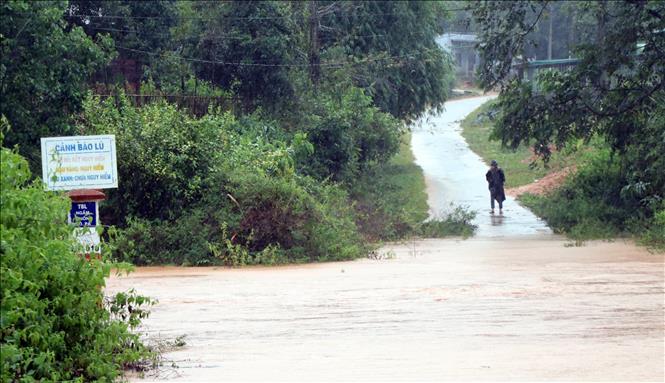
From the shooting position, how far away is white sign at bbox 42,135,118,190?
36.2ft

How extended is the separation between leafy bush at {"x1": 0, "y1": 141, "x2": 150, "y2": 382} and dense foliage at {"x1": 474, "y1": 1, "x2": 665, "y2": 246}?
61.7 feet

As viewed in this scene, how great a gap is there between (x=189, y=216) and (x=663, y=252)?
31.2 feet

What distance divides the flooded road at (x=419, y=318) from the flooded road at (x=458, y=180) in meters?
7.92

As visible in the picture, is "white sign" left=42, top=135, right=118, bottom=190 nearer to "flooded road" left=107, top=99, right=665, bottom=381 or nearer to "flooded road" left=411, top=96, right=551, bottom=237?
"flooded road" left=107, top=99, right=665, bottom=381

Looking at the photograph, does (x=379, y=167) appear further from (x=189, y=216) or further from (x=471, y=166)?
(x=189, y=216)

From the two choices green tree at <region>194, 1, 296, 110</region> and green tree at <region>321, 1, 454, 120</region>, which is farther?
green tree at <region>321, 1, 454, 120</region>

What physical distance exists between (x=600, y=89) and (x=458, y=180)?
15.4 m

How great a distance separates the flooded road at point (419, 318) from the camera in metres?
10.3

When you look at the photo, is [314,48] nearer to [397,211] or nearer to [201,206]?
[397,211]

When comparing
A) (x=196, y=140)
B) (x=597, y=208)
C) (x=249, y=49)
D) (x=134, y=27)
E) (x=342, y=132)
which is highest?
(x=134, y=27)

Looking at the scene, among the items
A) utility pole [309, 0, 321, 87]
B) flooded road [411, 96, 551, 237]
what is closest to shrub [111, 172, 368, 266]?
→ flooded road [411, 96, 551, 237]

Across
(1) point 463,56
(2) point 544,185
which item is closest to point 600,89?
(2) point 544,185

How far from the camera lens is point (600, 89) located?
2642cm

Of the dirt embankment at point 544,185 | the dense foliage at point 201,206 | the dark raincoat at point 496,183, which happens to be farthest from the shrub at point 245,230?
the dirt embankment at point 544,185
